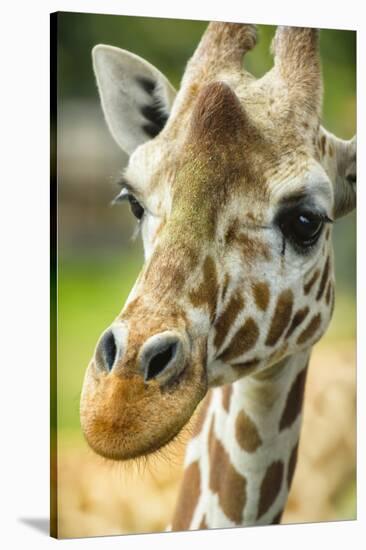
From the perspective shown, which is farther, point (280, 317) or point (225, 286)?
point (280, 317)

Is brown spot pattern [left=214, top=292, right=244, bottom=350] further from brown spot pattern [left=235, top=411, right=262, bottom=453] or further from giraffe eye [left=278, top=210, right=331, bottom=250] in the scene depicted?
brown spot pattern [left=235, top=411, right=262, bottom=453]

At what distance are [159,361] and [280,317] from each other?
2.24 ft

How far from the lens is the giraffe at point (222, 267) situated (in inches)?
171

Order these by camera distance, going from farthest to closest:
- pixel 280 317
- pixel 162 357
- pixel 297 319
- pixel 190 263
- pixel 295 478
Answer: pixel 295 478
pixel 297 319
pixel 280 317
pixel 190 263
pixel 162 357

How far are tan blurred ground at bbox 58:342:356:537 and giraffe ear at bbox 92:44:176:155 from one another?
138 centimetres

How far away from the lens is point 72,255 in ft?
16.4

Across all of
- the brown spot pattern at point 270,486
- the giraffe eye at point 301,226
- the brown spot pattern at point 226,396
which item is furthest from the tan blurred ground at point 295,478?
the giraffe eye at point 301,226

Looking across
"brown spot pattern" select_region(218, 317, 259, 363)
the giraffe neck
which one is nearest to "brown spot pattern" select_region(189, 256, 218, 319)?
"brown spot pattern" select_region(218, 317, 259, 363)

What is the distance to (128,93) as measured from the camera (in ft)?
16.7

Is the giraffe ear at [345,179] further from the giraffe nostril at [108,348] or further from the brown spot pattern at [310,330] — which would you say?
the giraffe nostril at [108,348]

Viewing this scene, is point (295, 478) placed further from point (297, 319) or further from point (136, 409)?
point (136, 409)

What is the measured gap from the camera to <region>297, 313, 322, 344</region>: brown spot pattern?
4875mm

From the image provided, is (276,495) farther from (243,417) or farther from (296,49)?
(296,49)

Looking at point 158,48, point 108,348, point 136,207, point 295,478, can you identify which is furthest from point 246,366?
point 158,48
